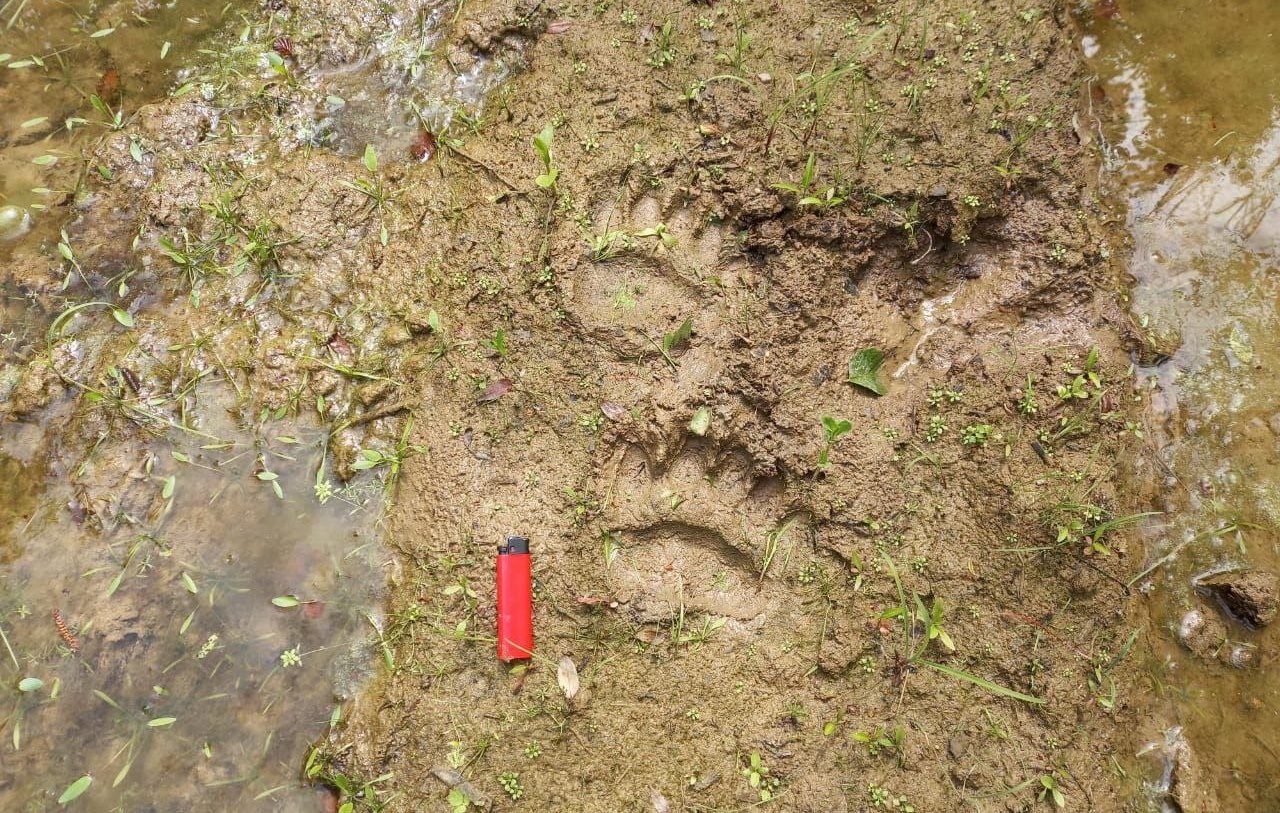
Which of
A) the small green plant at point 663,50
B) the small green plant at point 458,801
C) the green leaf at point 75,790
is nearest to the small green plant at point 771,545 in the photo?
the small green plant at point 458,801

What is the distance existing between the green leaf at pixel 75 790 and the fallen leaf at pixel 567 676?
2316 mm

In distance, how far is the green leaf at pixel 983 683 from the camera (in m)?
3.21

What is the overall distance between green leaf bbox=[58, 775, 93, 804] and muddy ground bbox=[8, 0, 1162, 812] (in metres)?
1.08

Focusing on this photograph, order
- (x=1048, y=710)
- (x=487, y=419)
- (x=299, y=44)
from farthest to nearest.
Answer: (x=299, y=44)
(x=487, y=419)
(x=1048, y=710)

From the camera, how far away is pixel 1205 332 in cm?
376

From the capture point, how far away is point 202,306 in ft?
12.3

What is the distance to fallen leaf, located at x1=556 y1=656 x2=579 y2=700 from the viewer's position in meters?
3.23

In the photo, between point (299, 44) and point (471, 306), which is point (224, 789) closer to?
point (471, 306)

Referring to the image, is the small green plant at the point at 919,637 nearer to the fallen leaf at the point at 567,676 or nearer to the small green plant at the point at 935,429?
the small green plant at the point at 935,429


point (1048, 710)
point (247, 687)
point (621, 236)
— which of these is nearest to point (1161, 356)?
point (1048, 710)

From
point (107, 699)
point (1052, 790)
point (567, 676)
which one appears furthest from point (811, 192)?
point (107, 699)

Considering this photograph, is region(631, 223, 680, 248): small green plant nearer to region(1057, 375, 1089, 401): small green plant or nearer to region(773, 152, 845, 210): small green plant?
region(773, 152, 845, 210): small green plant

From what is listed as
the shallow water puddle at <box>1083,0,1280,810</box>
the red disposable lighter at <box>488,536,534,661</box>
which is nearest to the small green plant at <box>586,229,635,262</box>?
the red disposable lighter at <box>488,536,534,661</box>

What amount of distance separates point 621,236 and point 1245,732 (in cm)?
413
